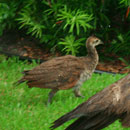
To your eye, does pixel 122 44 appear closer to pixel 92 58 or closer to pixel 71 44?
pixel 71 44

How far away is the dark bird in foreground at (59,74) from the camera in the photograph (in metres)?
4.86

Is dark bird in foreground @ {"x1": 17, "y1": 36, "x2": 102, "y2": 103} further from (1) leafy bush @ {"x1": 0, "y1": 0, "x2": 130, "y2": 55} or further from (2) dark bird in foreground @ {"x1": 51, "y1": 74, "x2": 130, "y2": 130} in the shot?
(1) leafy bush @ {"x1": 0, "y1": 0, "x2": 130, "y2": 55}

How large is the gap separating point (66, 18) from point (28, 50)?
138 centimetres

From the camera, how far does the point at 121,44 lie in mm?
7238

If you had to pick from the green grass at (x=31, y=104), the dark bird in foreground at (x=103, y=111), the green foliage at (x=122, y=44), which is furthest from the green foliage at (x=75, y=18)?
the dark bird in foreground at (x=103, y=111)

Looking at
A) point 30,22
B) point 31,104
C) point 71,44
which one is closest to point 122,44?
point 71,44

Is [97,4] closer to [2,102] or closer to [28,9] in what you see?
[28,9]

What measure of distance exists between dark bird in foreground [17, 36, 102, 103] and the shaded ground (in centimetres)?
203

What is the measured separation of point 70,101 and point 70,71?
0.49 metres

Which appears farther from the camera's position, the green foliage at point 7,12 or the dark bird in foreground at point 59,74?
the green foliage at point 7,12

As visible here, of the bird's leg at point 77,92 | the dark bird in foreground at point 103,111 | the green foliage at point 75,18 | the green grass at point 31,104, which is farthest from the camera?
the green foliage at point 75,18

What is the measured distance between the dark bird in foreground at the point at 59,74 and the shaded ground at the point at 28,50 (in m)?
2.03

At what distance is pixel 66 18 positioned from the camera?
23.2ft

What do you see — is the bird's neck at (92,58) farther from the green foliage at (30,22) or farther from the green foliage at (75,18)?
the green foliage at (30,22)
